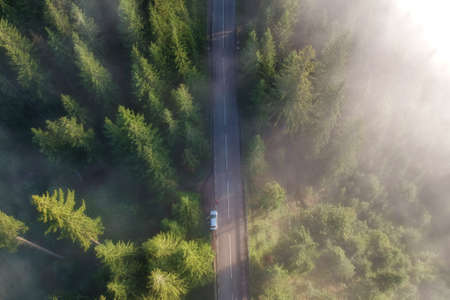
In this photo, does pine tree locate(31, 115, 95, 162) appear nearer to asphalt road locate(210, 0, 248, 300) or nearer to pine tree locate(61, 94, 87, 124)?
pine tree locate(61, 94, 87, 124)

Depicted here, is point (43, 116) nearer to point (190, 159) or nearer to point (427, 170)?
point (190, 159)

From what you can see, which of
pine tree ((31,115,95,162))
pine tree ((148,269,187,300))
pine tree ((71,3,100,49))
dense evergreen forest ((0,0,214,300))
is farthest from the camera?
pine tree ((71,3,100,49))

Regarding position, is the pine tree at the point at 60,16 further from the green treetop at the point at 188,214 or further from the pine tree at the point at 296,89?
Answer: the pine tree at the point at 296,89

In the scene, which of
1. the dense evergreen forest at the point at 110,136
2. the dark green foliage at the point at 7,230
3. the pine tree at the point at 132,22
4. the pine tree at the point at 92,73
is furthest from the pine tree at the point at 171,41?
the dark green foliage at the point at 7,230

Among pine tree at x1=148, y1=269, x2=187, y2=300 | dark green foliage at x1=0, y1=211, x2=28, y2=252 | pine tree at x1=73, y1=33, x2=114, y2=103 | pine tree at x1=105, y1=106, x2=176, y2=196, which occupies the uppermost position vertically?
pine tree at x1=73, y1=33, x2=114, y2=103

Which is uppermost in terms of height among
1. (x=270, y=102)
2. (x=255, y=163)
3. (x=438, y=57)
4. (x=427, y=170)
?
(x=438, y=57)

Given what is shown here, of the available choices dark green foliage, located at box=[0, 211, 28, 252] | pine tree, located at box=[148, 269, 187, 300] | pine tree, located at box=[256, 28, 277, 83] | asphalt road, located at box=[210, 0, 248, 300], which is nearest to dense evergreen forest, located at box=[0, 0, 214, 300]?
dark green foliage, located at box=[0, 211, 28, 252]

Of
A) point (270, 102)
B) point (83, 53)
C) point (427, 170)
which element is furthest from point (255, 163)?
point (427, 170)
